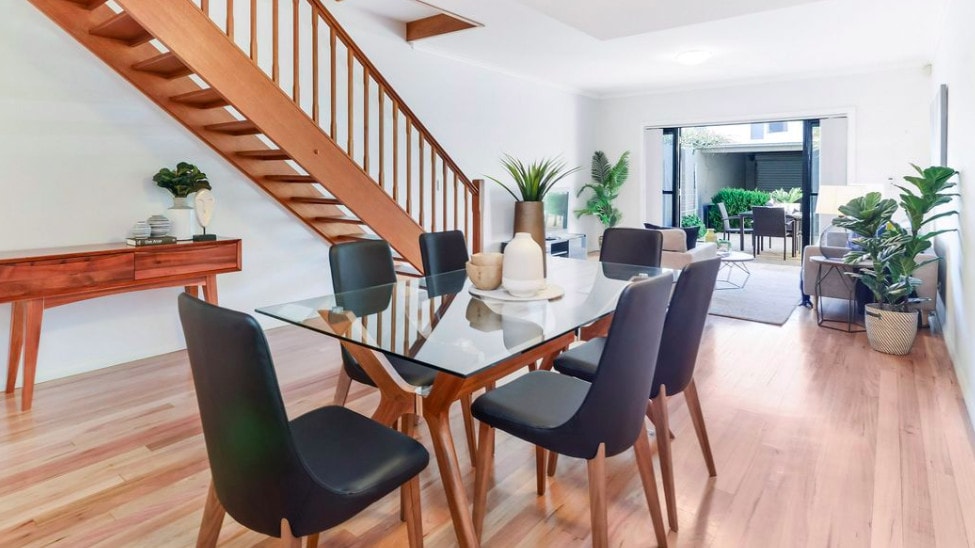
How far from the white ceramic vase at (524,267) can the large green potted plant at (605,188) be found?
5999 millimetres

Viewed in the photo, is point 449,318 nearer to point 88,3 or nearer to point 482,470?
point 482,470

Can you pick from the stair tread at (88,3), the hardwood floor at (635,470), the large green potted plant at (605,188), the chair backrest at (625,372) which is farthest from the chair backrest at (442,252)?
the large green potted plant at (605,188)

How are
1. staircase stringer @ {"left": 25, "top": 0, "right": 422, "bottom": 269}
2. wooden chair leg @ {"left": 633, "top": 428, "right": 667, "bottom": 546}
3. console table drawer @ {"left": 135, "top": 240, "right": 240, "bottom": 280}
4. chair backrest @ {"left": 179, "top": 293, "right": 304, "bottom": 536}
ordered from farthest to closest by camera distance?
console table drawer @ {"left": 135, "top": 240, "right": 240, "bottom": 280}, staircase stringer @ {"left": 25, "top": 0, "right": 422, "bottom": 269}, wooden chair leg @ {"left": 633, "top": 428, "right": 667, "bottom": 546}, chair backrest @ {"left": 179, "top": 293, "right": 304, "bottom": 536}

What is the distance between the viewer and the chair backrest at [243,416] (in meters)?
1.10

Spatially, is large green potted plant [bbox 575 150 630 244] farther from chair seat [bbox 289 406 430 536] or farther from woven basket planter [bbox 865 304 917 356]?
chair seat [bbox 289 406 430 536]

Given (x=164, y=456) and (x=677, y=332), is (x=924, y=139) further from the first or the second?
(x=164, y=456)

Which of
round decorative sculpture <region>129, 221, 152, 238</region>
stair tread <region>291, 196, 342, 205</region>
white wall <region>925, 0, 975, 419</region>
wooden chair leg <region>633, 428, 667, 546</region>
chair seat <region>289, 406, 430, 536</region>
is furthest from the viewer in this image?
stair tread <region>291, 196, 342, 205</region>

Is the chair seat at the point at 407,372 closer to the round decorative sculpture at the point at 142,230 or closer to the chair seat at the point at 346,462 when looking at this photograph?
the chair seat at the point at 346,462

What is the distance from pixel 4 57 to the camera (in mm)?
2943

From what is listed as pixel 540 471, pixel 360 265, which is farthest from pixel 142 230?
pixel 540 471

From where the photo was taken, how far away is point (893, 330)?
11.9 ft

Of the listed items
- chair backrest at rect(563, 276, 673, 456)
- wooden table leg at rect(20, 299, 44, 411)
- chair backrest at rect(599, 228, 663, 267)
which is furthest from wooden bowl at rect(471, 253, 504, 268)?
wooden table leg at rect(20, 299, 44, 411)

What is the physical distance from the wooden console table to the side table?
4.42 m

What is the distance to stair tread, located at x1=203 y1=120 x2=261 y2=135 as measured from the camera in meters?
3.21
